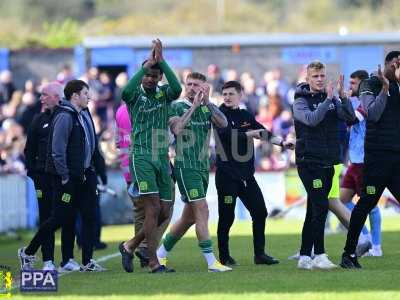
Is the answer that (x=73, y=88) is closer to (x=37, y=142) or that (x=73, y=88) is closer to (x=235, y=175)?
(x=37, y=142)

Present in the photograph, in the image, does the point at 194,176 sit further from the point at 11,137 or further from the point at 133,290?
the point at 11,137

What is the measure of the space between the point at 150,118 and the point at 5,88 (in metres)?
18.0

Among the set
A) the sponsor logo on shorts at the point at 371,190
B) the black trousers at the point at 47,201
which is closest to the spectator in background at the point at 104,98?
the black trousers at the point at 47,201

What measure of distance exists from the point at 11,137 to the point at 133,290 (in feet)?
48.3

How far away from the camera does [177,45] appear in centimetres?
3041

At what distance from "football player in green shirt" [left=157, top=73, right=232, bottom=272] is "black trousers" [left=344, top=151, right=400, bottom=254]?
5.16 feet

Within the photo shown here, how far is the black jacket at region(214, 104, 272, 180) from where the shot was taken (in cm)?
1466

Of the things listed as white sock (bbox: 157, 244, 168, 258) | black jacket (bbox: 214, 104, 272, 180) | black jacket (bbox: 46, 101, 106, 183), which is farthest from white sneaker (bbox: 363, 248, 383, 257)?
black jacket (bbox: 46, 101, 106, 183)

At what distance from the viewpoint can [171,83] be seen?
13.4 meters

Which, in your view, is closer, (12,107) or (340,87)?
(340,87)

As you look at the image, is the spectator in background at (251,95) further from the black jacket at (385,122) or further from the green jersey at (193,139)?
the black jacket at (385,122)

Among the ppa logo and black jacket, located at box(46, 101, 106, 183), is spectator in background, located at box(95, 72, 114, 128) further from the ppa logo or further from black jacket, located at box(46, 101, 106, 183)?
the ppa logo

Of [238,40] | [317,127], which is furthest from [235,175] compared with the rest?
[238,40]

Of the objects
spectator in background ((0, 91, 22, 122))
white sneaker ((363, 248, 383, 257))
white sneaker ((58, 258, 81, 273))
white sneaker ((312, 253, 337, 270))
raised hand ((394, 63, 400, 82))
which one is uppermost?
raised hand ((394, 63, 400, 82))
